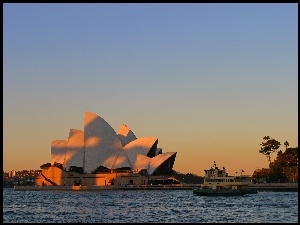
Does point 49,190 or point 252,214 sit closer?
point 252,214

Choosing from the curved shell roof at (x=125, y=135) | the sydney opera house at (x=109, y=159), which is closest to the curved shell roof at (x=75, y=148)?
the sydney opera house at (x=109, y=159)

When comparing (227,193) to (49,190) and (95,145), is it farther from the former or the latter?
(49,190)

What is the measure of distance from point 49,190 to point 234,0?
123m

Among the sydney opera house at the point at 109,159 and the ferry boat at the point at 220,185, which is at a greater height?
the sydney opera house at the point at 109,159

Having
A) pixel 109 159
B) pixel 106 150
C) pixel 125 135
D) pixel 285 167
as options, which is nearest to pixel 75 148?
pixel 106 150

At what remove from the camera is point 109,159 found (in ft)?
427

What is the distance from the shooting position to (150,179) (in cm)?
13450

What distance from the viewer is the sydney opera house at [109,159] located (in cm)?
12600

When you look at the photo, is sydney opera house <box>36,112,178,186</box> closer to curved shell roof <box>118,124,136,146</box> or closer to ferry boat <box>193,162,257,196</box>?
curved shell roof <box>118,124,136,146</box>

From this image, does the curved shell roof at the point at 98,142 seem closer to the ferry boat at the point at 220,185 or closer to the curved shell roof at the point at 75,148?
the curved shell roof at the point at 75,148

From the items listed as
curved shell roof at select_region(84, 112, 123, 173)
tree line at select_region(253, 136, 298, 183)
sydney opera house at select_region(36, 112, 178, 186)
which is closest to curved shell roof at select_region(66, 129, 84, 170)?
sydney opera house at select_region(36, 112, 178, 186)

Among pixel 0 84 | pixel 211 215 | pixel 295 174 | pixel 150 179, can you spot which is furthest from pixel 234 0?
pixel 150 179

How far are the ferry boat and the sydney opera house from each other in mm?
36466

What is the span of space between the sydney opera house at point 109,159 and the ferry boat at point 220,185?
36466mm
